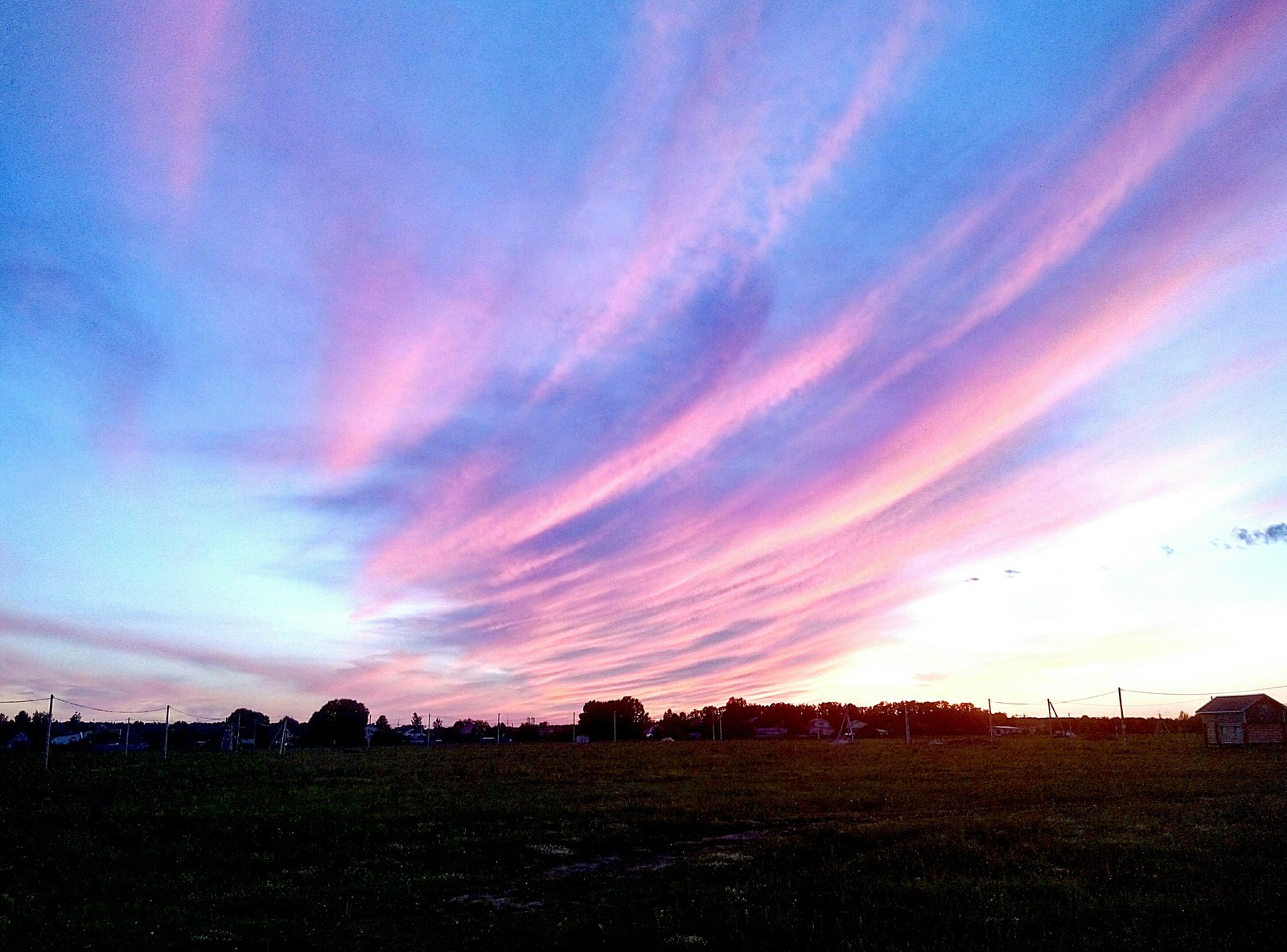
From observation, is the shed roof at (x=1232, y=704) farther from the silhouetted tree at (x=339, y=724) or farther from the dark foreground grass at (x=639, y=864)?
the silhouetted tree at (x=339, y=724)

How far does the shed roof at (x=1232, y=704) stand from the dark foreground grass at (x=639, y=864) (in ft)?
164

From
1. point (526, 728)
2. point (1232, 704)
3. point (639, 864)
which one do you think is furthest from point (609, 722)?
point (639, 864)

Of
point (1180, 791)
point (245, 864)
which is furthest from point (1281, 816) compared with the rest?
point (245, 864)

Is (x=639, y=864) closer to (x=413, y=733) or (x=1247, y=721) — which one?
(x=1247, y=721)

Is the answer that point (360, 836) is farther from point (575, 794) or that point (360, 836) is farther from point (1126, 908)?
point (1126, 908)

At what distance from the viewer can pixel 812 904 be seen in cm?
2262

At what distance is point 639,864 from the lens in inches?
1179

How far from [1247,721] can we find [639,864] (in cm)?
9435

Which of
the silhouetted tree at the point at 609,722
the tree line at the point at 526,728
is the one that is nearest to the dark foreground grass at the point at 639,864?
the tree line at the point at 526,728

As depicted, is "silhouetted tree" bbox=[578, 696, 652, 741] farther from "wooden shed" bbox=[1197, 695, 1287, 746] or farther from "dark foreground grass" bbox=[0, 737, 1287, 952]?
"dark foreground grass" bbox=[0, 737, 1287, 952]

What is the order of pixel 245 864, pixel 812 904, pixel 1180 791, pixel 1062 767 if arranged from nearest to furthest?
1. pixel 812 904
2. pixel 245 864
3. pixel 1180 791
4. pixel 1062 767

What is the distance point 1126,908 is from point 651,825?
69.9 feet

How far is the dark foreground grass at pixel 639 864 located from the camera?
20156 mm

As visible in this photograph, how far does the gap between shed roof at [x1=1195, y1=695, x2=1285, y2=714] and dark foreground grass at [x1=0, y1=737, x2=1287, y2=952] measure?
1966 inches
